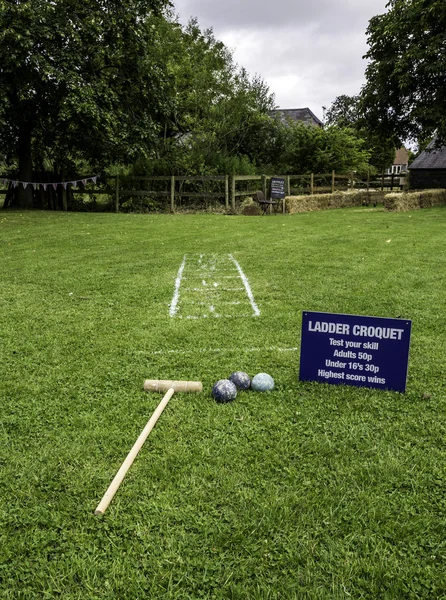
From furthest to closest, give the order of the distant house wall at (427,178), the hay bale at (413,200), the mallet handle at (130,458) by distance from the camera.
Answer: the distant house wall at (427,178) → the hay bale at (413,200) → the mallet handle at (130,458)

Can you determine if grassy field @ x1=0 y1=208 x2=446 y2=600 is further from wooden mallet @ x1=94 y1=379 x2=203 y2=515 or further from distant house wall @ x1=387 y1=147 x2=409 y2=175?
distant house wall @ x1=387 y1=147 x2=409 y2=175

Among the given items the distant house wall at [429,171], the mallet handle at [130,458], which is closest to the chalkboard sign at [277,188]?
the distant house wall at [429,171]

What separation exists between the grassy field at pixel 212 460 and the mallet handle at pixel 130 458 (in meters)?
0.04

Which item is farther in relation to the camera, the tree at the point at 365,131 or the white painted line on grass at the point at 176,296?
the tree at the point at 365,131

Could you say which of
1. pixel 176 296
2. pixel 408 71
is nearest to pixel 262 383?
pixel 176 296

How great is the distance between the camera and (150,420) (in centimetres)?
289

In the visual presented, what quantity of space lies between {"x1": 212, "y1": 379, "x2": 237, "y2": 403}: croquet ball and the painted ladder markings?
1809 millimetres

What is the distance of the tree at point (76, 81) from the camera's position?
47.8ft

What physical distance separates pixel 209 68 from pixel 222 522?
958 inches

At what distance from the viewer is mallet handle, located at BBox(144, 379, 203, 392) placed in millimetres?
3316

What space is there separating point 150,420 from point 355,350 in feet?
4.86

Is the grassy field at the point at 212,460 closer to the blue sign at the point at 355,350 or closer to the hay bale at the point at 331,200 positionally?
the blue sign at the point at 355,350

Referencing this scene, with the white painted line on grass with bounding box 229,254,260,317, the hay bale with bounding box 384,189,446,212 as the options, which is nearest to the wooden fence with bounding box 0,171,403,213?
the hay bale with bounding box 384,189,446,212

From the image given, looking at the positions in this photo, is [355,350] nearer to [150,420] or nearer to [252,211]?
[150,420]
